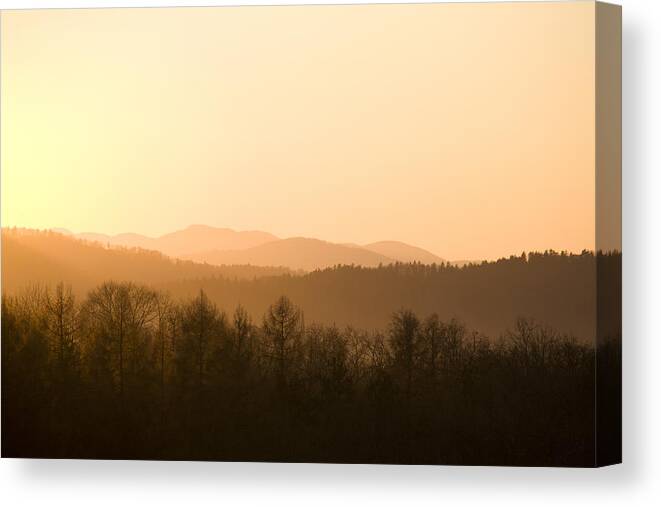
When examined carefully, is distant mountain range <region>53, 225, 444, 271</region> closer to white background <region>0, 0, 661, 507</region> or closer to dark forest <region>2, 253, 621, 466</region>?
dark forest <region>2, 253, 621, 466</region>

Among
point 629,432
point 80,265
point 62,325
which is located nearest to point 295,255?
point 80,265

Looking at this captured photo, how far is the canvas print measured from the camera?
20.4 ft

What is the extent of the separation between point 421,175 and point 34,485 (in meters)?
2.78

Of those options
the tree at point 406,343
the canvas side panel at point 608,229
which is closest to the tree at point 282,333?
the tree at point 406,343

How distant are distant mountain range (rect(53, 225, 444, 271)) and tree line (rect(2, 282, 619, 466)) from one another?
8.7 inches

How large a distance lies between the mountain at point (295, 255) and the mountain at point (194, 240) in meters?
0.04

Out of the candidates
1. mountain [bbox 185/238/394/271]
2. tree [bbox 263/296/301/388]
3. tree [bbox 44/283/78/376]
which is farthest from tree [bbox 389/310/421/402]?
tree [bbox 44/283/78/376]

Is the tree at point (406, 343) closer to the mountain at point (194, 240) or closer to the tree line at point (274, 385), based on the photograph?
the tree line at point (274, 385)

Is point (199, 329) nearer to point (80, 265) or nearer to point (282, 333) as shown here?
point (282, 333)

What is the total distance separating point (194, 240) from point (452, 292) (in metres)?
1.42

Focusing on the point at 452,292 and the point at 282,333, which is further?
the point at 282,333

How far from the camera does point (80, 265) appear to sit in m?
6.49

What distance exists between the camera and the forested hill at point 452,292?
619 cm

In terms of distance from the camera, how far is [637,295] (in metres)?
6.39
